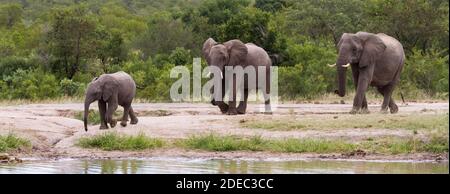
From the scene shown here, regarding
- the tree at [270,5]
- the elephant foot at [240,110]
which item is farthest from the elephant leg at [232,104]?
the tree at [270,5]

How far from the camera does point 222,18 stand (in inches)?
1730

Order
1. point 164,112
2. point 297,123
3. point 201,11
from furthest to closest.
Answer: point 201,11 → point 164,112 → point 297,123

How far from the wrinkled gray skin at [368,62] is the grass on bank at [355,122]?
5.52ft

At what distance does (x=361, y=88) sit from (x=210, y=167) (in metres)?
7.08

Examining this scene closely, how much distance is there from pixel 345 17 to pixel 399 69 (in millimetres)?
21210

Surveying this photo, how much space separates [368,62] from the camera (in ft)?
64.8

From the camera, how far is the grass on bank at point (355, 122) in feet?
53.6

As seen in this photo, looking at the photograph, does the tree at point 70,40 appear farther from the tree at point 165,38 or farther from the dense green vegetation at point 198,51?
the tree at point 165,38

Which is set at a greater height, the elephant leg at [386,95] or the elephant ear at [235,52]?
the elephant ear at [235,52]

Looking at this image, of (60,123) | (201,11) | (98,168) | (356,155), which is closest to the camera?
(98,168)

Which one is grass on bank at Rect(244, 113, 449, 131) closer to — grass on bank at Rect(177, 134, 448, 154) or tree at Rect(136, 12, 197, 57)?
grass on bank at Rect(177, 134, 448, 154)
